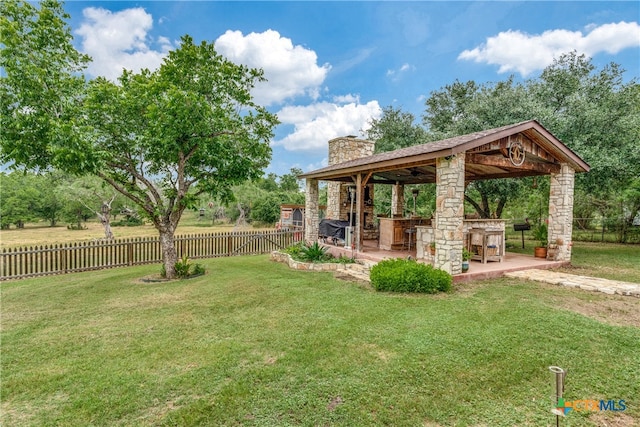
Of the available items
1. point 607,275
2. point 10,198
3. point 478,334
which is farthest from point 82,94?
point 10,198

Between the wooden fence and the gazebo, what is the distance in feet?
13.5

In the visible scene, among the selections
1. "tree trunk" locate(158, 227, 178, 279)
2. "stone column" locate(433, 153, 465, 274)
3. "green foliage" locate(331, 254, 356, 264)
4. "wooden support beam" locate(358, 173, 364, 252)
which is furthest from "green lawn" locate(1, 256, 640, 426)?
"wooden support beam" locate(358, 173, 364, 252)

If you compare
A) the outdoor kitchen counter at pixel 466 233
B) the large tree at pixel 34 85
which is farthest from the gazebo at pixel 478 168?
the large tree at pixel 34 85

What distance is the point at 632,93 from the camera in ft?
32.6

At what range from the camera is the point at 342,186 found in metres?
12.9

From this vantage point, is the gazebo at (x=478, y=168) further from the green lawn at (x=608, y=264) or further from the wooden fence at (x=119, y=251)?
the wooden fence at (x=119, y=251)

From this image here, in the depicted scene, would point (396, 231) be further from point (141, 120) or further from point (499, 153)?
point (141, 120)

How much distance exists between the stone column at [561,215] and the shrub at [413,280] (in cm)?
460

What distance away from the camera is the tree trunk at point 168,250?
25.4 feet

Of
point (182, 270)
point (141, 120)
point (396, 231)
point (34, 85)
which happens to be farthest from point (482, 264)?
point (34, 85)

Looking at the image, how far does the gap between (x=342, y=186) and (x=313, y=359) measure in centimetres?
1001

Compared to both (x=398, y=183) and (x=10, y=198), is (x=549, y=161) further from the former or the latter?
(x=10, y=198)

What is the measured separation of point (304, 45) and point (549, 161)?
33.7ft

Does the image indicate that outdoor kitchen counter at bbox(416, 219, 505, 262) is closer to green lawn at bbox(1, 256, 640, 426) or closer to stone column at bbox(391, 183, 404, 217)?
green lawn at bbox(1, 256, 640, 426)
